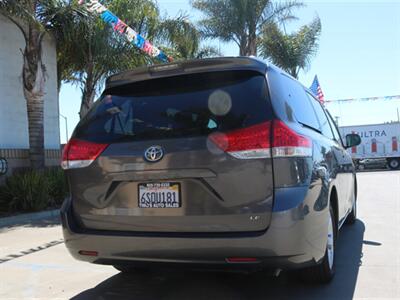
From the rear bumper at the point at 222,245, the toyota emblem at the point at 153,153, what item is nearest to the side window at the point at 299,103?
the rear bumper at the point at 222,245

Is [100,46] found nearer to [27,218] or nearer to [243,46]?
[27,218]

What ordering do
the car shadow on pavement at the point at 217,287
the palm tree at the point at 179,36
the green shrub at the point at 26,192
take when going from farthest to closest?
Answer: the palm tree at the point at 179,36, the green shrub at the point at 26,192, the car shadow on pavement at the point at 217,287

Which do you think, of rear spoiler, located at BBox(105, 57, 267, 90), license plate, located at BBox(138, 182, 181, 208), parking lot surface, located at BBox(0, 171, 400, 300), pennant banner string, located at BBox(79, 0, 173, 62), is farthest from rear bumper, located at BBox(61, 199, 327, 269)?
Result: pennant banner string, located at BBox(79, 0, 173, 62)

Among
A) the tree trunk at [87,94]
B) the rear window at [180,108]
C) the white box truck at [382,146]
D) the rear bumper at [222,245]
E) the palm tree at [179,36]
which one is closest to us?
the rear bumper at [222,245]

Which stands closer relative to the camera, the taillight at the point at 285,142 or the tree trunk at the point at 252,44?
the taillight at the point at 285,142

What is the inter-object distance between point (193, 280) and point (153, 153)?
160 centimetres

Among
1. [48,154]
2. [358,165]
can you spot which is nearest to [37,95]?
[48,154]

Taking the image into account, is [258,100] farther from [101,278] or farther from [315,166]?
[101,278]

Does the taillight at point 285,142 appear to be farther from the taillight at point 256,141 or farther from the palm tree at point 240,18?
the palm tree at point 240,18

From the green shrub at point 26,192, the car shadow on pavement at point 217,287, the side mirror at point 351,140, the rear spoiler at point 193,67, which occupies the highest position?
the rear spoiler at point 193,67

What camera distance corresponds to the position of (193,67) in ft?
12.3

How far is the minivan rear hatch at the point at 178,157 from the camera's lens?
339 centimetres

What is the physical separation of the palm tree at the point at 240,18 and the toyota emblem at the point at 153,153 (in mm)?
18708

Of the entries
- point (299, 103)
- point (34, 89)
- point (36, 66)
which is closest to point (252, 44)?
point (36, 66)
